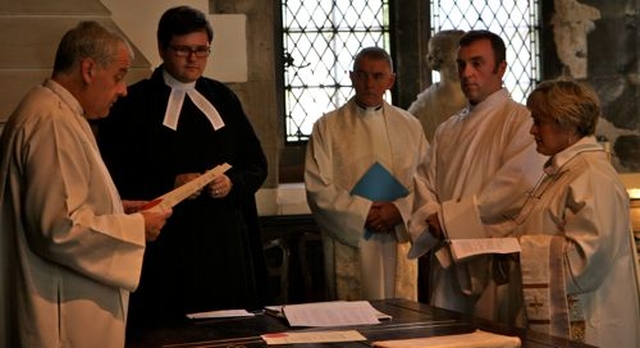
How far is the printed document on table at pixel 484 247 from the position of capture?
4520 mm

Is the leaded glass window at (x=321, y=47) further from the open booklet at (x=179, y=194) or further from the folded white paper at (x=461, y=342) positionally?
the folded white paper at (x=461, y=342)

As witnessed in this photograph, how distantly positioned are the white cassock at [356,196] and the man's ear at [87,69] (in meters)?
2.28

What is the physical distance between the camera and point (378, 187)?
6.25 metres

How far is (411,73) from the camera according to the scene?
8.15m

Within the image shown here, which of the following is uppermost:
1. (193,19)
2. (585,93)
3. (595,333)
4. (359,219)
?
(193,19)

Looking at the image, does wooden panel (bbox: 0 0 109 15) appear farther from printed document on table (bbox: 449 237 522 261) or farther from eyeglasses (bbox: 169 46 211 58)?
printed document on table (bbox: 449 237 522 261)

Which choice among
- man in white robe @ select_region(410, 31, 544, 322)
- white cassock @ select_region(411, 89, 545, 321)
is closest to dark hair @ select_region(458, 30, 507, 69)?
man in white robe @ select_region(410, 31, 544, 322)

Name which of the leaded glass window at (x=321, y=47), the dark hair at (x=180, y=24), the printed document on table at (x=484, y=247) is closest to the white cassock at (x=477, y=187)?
the printed document on table at (x=484, y=247)

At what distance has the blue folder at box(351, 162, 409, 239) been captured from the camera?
6.23m

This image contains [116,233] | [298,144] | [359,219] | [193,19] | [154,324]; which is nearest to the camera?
[116,233]

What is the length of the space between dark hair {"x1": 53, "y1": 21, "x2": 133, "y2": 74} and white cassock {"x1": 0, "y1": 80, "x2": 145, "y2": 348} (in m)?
0.09

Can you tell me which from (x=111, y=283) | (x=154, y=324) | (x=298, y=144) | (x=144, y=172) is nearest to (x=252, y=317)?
(x=154, y=324)

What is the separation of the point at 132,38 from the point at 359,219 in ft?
4.92

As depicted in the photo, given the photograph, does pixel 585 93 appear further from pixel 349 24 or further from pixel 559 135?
pixel 349 24
